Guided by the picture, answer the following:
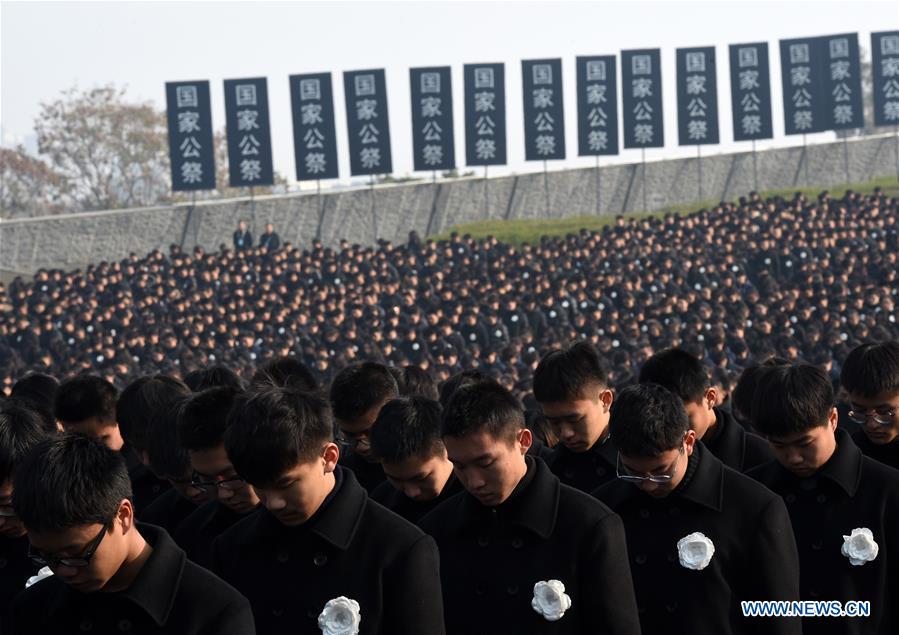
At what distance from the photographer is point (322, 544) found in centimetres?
334

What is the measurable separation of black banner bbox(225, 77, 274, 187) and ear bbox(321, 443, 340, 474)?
23971mm

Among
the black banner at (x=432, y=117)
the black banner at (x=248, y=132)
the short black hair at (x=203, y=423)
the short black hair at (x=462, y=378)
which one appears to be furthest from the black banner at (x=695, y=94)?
the short black hair at (x=203, y=423)

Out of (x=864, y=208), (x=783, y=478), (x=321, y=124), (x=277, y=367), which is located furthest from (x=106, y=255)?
(x=783, y=478)

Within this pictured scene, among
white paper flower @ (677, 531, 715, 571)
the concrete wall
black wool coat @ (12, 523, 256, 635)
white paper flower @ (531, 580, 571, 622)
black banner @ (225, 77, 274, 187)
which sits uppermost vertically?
black banner @ (225, 77, 274, 187)

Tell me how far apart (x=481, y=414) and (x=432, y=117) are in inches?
983

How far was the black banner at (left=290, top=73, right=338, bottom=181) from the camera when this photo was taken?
2709 cm

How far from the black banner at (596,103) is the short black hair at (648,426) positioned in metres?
25.7

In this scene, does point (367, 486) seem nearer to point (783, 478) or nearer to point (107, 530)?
point (783, 478)

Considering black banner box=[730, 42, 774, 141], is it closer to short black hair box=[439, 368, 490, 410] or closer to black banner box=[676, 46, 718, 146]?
black banner box=[676, 46, 718, 146]

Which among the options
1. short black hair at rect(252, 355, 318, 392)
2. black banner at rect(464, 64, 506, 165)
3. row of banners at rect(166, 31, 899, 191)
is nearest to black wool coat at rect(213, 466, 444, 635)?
short black hair at rect(252, 355, 318, 392)

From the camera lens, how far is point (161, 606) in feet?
9.27

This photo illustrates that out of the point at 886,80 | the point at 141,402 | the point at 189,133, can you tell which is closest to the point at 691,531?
the point at 141,402

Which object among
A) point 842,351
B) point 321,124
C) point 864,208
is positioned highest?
point 321,124

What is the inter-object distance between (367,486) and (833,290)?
14.7 m
